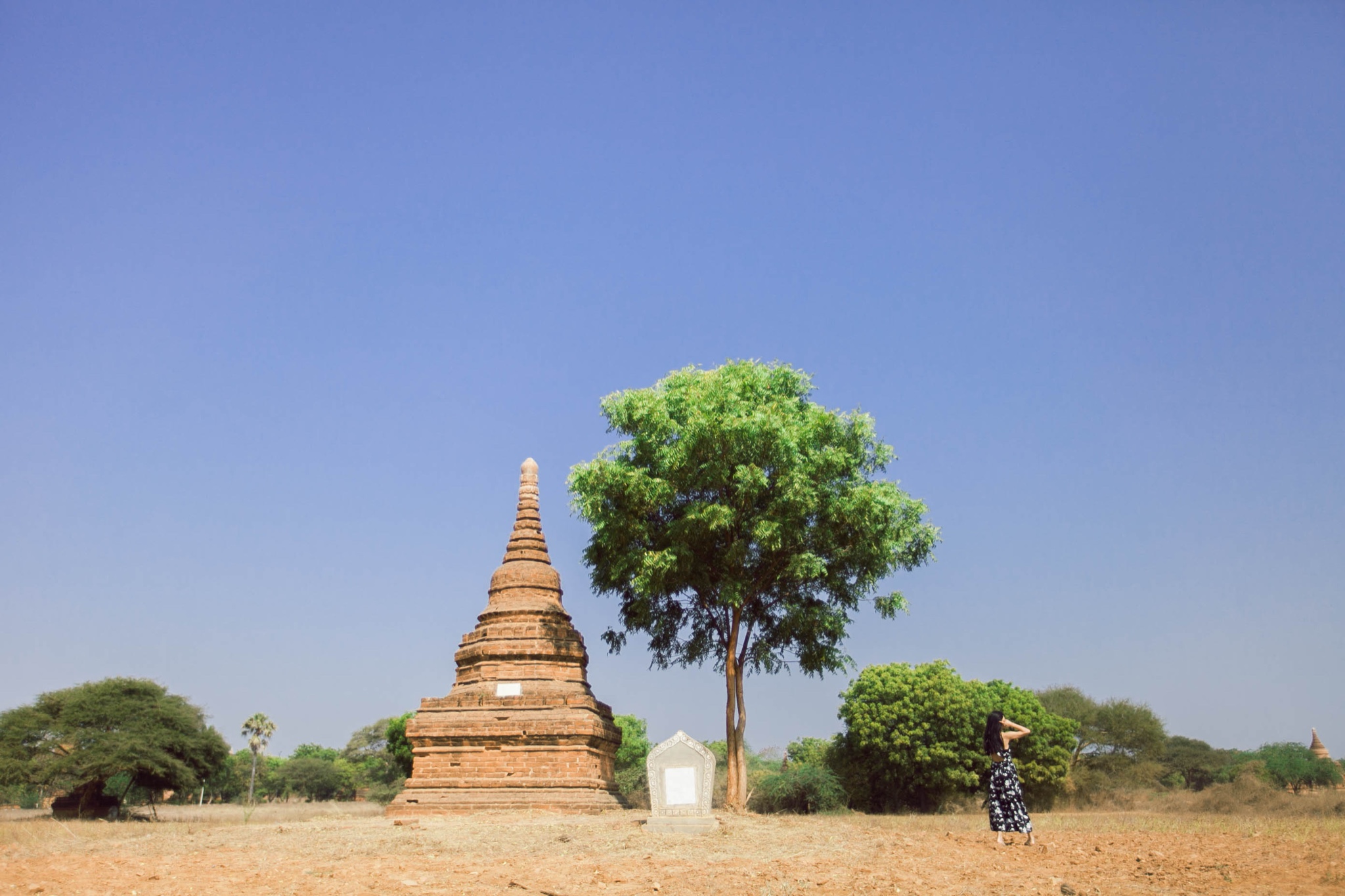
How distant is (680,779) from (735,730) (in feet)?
17.8

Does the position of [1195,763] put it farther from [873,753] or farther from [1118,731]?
[873,753]

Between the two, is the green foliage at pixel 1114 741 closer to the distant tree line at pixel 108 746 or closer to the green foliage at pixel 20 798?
the distant tree line at pixel 108 746

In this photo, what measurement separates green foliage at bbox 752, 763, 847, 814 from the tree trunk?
6257 mm

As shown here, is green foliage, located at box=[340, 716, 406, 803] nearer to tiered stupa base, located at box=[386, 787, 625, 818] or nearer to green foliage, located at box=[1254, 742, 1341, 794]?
tiered stupa base, located at box=[386, 787, 625, 818]

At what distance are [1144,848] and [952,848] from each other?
257 cm

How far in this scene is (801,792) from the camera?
2794 cm

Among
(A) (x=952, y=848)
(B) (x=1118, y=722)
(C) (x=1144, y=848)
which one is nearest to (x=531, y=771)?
(A) (x=952, y=848)

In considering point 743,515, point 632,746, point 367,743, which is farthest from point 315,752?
point 743,515

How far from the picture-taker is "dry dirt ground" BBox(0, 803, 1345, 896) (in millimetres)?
9508

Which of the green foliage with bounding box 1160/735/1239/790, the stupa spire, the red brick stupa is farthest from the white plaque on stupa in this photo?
the green foliage with bounding box 1160/735/1239/790

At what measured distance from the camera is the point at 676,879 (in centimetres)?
988

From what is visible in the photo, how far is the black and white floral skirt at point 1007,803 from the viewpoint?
12.7 m

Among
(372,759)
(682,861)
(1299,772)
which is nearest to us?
(682,861)

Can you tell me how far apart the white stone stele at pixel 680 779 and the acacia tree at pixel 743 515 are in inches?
194
